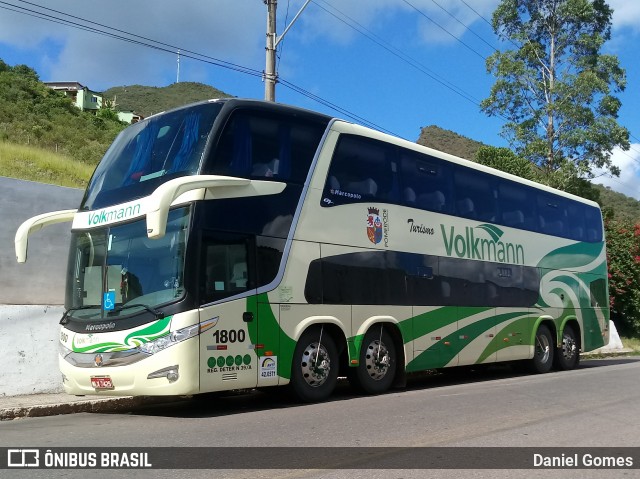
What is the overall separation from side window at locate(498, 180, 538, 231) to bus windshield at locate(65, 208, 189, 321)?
8647 millimetres

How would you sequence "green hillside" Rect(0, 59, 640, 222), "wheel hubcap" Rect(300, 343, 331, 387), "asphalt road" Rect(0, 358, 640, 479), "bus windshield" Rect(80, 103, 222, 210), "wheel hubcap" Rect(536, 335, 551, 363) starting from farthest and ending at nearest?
"green hillside" Rect(0, 59, 640, 222)
"wheel hubcap" Rect(536, 335, 551, 363)
"wheel hubcap" Rect(300, 343, 331, 387)
"bus windshield" Rect(80, 103, 222, 210)
"asphalt road" Rect(0, 358, 640, 479)

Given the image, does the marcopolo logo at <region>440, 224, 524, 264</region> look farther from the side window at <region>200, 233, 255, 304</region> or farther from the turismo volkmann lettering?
the turismo volkmann lettering

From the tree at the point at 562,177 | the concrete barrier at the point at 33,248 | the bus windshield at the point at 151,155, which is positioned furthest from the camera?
the tree at the point at 562,177

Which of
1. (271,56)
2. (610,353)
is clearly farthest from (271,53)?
(610,353)

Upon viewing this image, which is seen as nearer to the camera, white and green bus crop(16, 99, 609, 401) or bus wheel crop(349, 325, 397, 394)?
white and green bus crop(16, 99, 609, 401)

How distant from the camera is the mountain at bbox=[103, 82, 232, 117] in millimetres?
107750

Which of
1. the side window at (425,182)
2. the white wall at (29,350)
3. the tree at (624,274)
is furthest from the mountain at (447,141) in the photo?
the white wall at (29,350)

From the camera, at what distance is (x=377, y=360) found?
11516mm

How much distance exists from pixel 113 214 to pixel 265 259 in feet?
7.31

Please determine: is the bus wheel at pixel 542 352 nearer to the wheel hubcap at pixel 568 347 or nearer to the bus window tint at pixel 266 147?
the wheel hubcap at pixel 568 347

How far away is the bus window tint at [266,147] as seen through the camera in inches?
369

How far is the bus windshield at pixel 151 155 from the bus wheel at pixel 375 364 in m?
4.29

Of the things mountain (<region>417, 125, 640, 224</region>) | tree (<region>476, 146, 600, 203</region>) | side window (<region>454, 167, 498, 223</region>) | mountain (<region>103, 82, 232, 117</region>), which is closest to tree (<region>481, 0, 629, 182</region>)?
tree (<region>476, 146, 600, 203</region>)

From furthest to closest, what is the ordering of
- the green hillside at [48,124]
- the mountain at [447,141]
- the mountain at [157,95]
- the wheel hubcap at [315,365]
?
the mountain at [157,95], the mountain at [447,141], the green hillside at [48,124], the wheel hubcap at [315,365]
